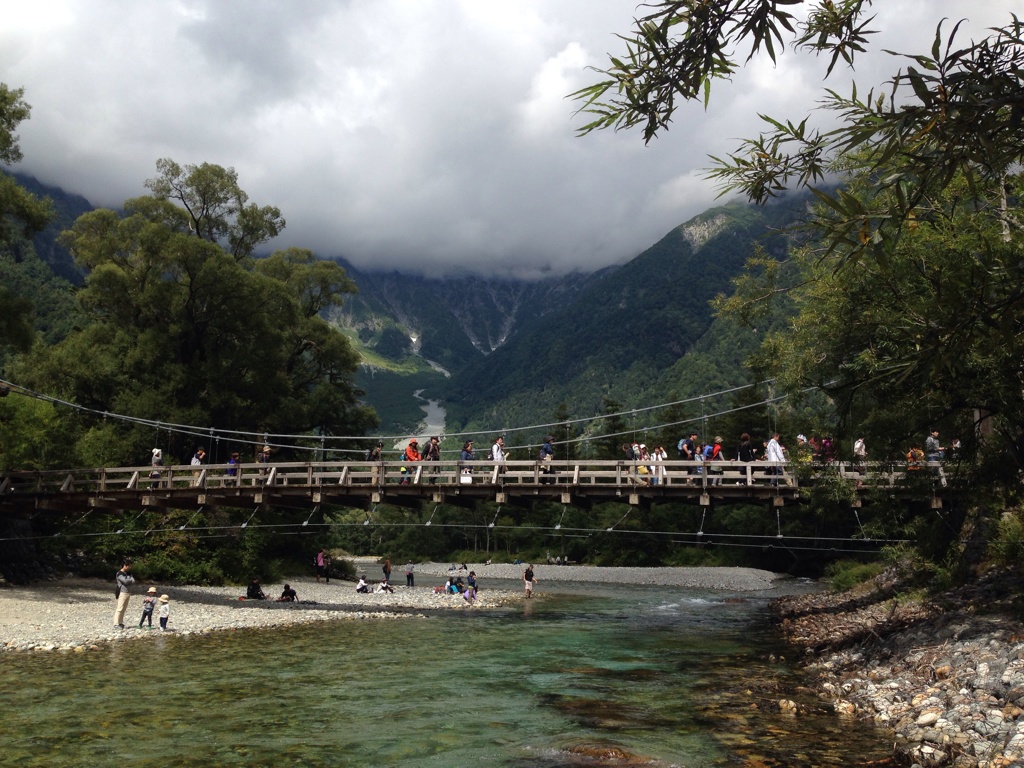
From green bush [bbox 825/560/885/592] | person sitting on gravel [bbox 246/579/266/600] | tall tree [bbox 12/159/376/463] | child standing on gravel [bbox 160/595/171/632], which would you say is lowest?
person sitting on gravel [bbox 246/579/266/600]

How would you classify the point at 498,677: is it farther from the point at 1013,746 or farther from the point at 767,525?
the point at 767,525

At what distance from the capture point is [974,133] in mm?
4082

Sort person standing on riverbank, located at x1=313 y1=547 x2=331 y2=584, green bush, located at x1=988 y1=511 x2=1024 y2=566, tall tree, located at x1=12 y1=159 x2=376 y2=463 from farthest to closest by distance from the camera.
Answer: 1. person standing on riverbank, located at x1=313 y1=547 x2=331 y2=584
2. tall tree, located at x1=12 y1=159 x2=376 y2=463
3. green bush, located at x1=988 y1=511 x2=1024 y2=566

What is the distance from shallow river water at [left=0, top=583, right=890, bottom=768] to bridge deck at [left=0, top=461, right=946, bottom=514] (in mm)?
3937

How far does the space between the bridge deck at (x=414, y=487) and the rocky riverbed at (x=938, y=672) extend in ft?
13.6

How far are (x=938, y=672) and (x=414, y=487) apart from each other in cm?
1497

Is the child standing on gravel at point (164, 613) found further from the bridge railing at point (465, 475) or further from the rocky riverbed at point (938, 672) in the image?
the rocky riverbed at point (938, 672)

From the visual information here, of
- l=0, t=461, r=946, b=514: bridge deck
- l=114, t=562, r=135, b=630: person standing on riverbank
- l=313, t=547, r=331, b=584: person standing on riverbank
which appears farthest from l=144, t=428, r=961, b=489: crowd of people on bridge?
l=313, t=547, r=331, b=584: person standing on riverbank

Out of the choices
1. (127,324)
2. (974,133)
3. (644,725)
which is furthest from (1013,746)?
(127,324)

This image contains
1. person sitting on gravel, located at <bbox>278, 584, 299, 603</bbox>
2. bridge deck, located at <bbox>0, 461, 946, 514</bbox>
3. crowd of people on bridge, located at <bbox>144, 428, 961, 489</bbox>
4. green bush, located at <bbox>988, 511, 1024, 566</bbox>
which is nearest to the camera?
green bush, located at <bbox>988, 511, 1024, 566</bbox>

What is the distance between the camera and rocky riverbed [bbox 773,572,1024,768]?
8258 millimetres

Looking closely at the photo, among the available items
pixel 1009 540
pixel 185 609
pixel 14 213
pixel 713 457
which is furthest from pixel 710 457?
pixel 14 213

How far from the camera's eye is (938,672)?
11023 mm

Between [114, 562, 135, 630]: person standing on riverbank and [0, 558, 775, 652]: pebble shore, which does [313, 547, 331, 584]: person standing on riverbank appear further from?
[114, 562, 135, 630]: person standing on riverbank
